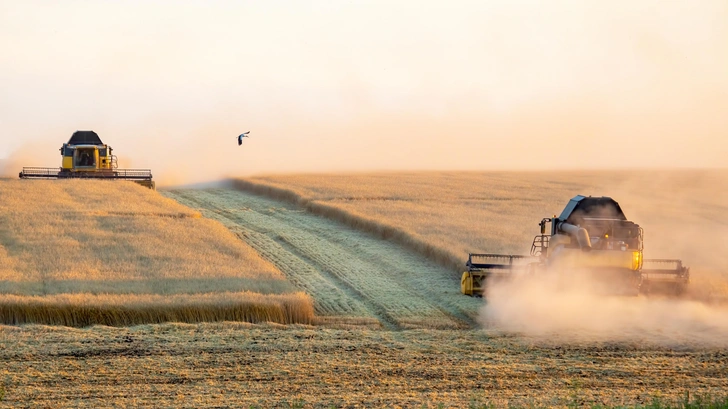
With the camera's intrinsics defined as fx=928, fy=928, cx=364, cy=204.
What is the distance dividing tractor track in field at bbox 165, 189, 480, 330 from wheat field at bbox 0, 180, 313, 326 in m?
1.06

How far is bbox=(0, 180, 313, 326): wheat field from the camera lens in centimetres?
1608

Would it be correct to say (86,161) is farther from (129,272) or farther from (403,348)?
(403,348)

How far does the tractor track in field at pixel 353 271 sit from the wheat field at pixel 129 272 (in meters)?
1.06

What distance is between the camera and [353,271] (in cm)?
2264

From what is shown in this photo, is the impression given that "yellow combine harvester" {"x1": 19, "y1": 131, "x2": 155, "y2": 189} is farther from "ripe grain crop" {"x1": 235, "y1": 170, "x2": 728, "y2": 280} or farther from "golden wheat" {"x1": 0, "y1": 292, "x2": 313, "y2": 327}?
"golden wheat" {"x1": 0, "y1": 292, "x2": 313, "y2": 327}

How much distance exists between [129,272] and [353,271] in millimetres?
5718

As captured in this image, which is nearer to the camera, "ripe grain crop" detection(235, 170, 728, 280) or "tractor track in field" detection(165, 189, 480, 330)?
"tractor track in field" detection(165, 189, 480, 330)

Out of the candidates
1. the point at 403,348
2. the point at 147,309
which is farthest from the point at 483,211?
the point at 403,348

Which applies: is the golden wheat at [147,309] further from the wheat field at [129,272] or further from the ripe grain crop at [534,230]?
the ripe grain crop at [534,230]

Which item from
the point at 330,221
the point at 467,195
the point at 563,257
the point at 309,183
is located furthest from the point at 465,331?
the point at 309,183

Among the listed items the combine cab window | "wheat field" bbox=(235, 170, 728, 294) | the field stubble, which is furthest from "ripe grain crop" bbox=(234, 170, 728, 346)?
the combine cab window

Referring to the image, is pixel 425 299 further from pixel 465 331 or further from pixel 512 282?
pixel 465 331

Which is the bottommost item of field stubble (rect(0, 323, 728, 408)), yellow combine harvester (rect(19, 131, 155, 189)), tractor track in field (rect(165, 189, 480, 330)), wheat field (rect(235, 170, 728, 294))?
field stubble (rect(0, 323, 728, 408))

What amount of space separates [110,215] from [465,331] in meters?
17.1
